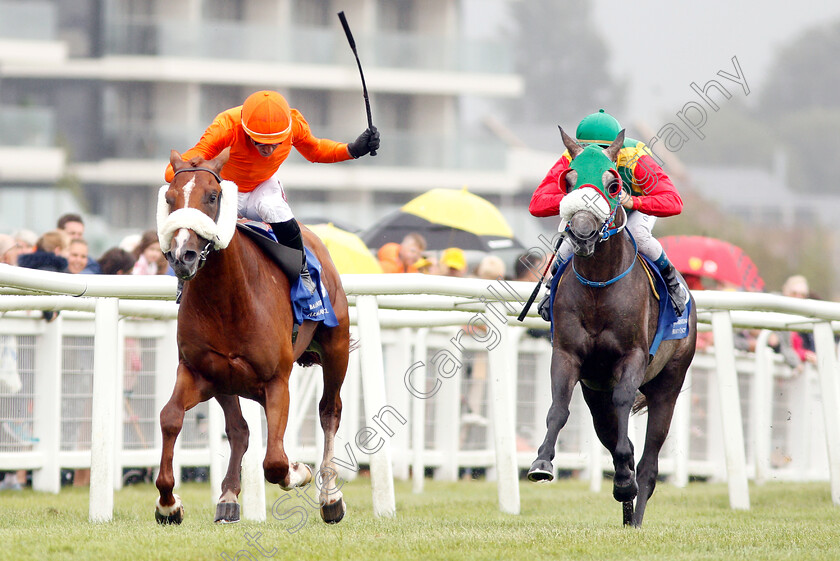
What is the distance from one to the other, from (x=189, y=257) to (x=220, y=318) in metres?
0.57

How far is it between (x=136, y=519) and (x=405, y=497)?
102 inches

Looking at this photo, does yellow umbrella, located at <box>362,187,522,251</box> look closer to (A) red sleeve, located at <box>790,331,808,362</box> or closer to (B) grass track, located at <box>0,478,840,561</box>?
(A) red sleeve, located at <box>790,331,808,362</box>

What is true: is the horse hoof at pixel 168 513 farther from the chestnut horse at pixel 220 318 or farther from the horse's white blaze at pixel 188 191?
the horse's white blaze at pixel 188 191

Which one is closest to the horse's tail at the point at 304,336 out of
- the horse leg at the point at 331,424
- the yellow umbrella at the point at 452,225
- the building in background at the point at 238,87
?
the horse leg at the point at 331,424

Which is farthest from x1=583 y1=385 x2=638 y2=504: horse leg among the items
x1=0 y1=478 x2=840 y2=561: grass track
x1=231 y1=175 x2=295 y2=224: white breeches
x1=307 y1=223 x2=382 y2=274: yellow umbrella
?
x1=307 y1=223 x2=382 y2=274: yellow umbrella

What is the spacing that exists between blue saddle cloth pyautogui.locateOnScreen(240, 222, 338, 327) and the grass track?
1.07 m

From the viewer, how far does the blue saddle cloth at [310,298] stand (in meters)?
6.63

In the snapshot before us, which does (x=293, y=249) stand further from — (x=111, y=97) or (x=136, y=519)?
(x=111, y=97)

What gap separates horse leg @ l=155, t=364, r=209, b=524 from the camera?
6004 mm

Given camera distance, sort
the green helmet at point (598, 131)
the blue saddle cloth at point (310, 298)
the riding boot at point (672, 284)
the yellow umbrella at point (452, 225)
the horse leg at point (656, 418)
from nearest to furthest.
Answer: the blue saddle cloth at point (310, 298), the green helmet at point (598, 131), the riding boot at point (672, 284), the horse leg at point (656, 418), the yellow umbrella at point (452, 225)

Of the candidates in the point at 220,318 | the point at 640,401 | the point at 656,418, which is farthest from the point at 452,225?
the point at 220,318

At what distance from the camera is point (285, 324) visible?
6.44 metres

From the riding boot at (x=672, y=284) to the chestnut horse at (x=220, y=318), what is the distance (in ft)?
6.98

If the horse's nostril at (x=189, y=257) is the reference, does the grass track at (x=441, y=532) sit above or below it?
below
